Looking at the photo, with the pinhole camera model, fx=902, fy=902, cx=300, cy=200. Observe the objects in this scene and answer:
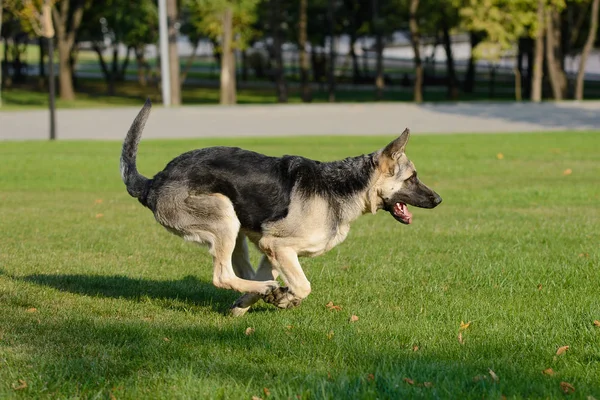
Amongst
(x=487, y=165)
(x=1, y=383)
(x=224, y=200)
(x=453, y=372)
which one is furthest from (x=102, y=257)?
(x=487, y=165)

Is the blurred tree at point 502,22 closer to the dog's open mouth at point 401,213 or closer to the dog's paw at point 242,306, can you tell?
the dog's open mouth at point 401,213

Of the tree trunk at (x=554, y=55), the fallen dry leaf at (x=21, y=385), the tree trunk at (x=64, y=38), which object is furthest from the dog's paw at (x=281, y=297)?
the tree trunk at (x=64, y=38)

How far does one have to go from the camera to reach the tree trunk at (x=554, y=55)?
154ft

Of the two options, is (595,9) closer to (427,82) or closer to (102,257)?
(427,82)

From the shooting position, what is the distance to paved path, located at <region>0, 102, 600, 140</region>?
95.4 ft

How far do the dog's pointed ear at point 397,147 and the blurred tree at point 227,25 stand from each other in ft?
136

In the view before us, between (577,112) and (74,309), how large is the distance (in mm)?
30105

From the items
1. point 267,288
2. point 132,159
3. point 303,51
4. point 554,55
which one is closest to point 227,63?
point 303,51

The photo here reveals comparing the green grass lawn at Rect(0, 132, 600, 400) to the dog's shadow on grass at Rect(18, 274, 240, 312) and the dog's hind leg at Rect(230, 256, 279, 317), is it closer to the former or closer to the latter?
the dog's shadow on grass at Rect(18, 274, 240, 312)

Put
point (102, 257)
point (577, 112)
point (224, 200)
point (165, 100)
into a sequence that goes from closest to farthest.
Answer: point (224, 200) → point (102, 257) → point (577, 112) → point (165, 100)

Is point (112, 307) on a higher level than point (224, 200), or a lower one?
lower

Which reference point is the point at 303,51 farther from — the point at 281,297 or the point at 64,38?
the point at 281,297

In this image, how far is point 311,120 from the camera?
3331 cm

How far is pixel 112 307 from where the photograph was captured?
7.35 m
